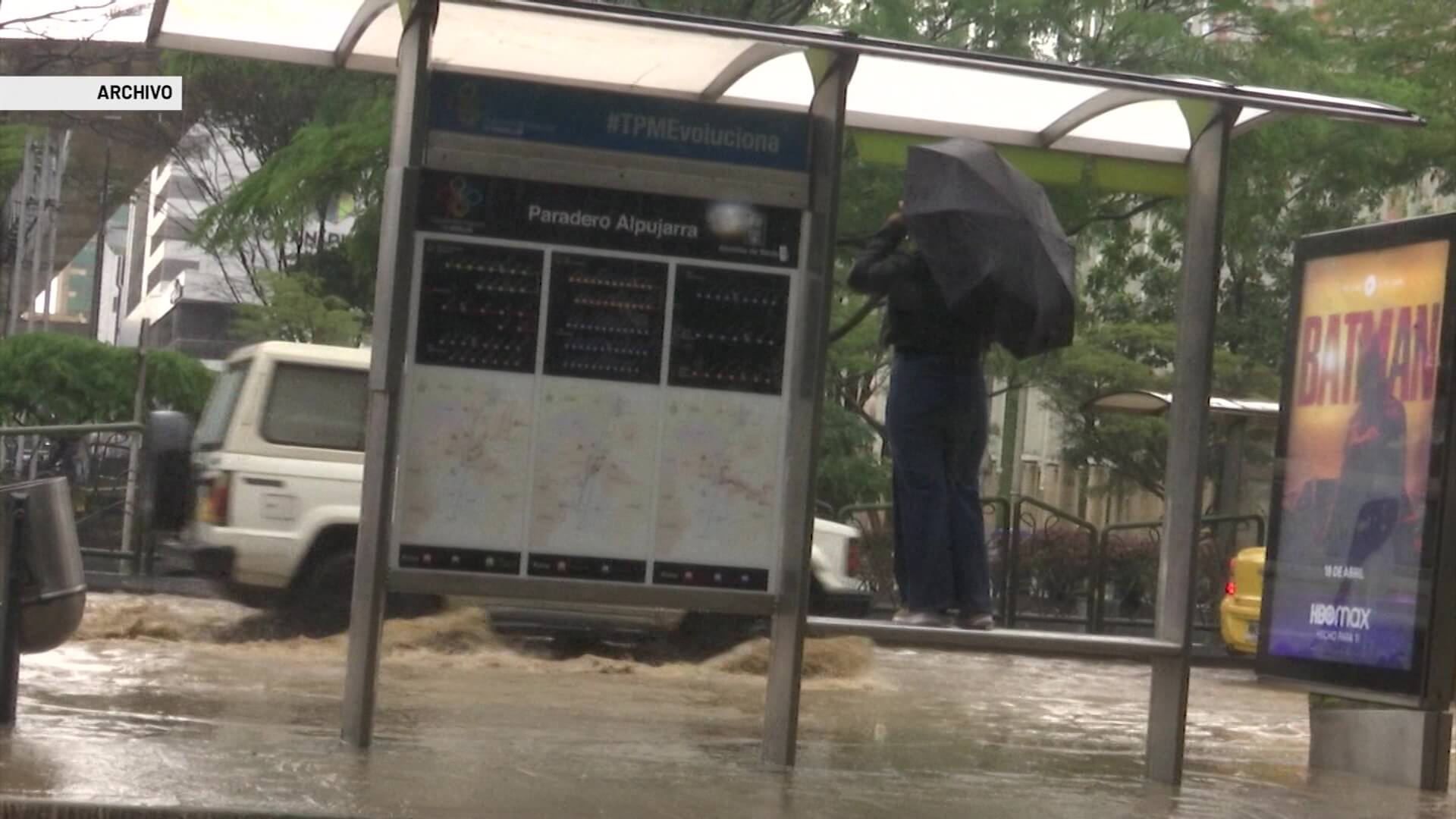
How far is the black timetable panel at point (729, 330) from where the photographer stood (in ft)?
25.1

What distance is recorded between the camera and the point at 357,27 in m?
7.91

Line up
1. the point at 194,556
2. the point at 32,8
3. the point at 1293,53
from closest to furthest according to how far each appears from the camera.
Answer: the point at 194,556, the point at 32,8, the point at 1293,53

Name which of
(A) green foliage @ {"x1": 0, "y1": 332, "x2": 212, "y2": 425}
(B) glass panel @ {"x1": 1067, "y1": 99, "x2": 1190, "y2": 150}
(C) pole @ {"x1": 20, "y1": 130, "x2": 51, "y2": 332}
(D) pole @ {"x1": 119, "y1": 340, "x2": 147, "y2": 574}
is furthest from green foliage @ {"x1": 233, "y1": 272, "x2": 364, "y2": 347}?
(B) glass panel @ {"x1": 1067, "y1": 99, "x2": 1190, "y2": 150}

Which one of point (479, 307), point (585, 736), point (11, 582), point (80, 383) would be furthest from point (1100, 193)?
point (11, 582)

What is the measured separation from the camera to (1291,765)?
32.0 ft

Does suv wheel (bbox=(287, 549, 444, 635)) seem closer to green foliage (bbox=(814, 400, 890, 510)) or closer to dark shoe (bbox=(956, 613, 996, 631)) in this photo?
dark shoe (bbox=(956, 613, 996, 631))

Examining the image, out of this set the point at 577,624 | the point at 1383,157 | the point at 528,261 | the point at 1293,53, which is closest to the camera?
the point at 528,261

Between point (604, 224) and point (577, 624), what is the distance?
309 inches

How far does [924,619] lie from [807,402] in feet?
2.95

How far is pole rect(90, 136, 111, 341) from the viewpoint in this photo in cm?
2598

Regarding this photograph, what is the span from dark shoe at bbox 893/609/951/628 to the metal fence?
45.7ft

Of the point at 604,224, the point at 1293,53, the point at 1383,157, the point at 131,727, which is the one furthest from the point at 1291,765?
the point at 1383,157

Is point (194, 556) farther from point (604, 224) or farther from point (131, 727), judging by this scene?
point (604, 224)

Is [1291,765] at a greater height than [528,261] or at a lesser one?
lesser
